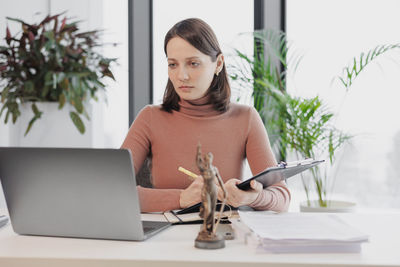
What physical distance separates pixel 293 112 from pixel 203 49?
1.15 meters

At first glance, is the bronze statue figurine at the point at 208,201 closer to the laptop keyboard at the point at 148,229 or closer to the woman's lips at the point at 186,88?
the laptop keyboard at the point at 148,229

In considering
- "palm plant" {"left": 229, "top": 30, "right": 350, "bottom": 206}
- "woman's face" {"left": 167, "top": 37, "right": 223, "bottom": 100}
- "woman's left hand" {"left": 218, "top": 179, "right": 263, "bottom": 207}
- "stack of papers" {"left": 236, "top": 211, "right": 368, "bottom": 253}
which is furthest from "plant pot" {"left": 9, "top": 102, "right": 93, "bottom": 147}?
"stack of papers" {"left": 236, "top": 211, "right": 368, "bottom": 253}

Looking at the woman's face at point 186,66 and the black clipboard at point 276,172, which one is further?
the woman's face at point 186,66

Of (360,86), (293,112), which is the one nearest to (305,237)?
(293,112)

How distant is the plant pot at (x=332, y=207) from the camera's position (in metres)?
2.46

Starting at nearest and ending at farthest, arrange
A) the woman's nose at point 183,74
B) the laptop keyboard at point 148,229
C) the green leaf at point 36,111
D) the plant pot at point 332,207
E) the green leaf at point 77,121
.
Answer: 1. the laptop keyboard at point 148,229
2. the woman's nose at point 183,74
3. the plant pot at point 332,207
4. the green leaf at point 36,111
5. the green leaf at point 77,121

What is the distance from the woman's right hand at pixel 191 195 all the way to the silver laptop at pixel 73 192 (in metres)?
0.27

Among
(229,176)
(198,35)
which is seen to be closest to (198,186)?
(229,176)

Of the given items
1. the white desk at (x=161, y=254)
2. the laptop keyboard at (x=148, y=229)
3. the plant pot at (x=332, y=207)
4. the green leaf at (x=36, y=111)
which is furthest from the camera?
the green leaf at (x=36, y=111)

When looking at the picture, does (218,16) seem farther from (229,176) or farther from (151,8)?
(229,176)

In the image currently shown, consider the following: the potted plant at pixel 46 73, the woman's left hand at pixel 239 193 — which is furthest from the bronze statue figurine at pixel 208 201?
the potted plant at pixel 46 73

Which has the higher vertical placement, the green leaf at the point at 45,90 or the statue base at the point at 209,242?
the green leaf at the point at 45,90

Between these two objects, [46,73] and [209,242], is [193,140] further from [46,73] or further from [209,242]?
[46,73]

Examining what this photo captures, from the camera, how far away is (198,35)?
5.24 ft
